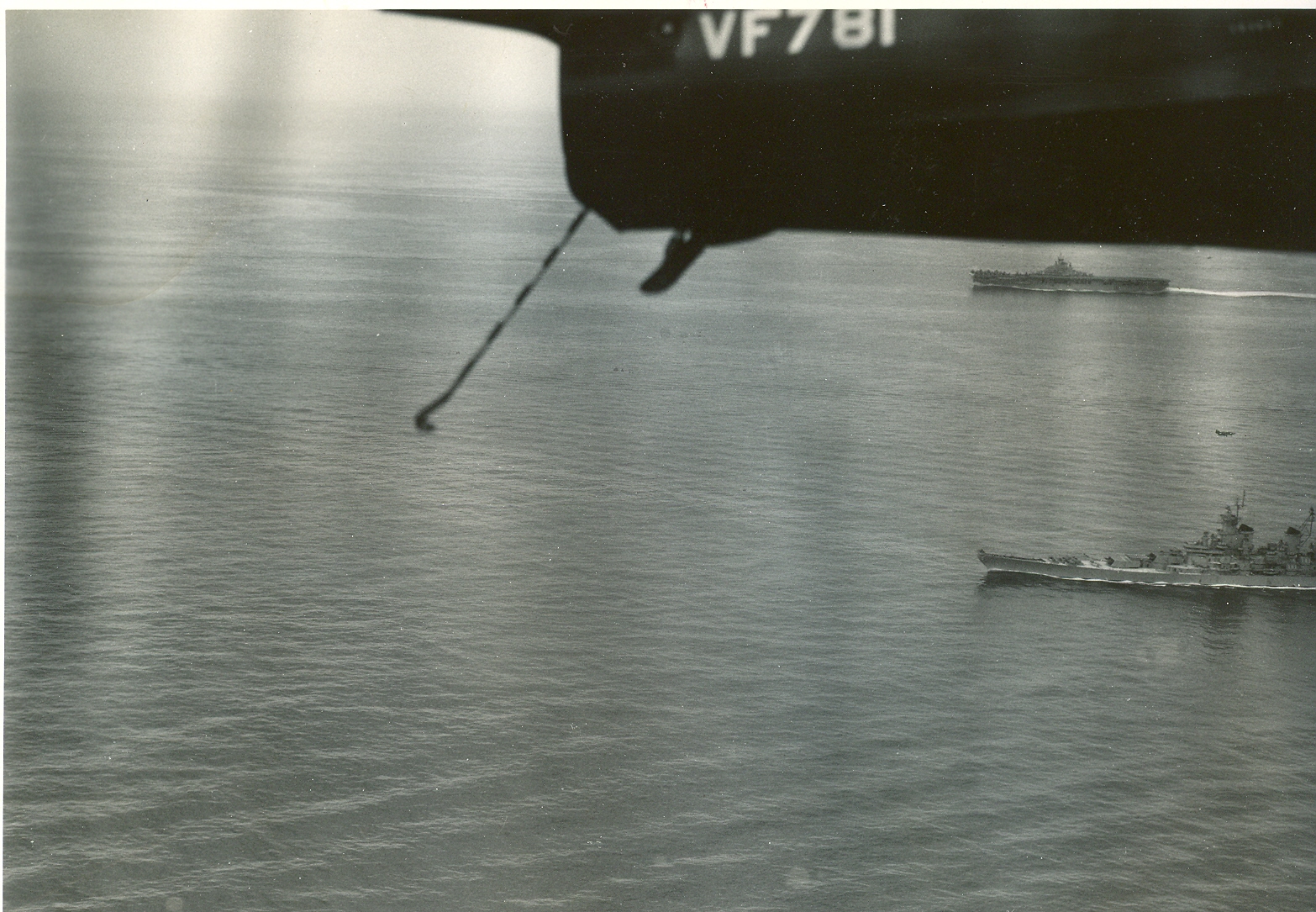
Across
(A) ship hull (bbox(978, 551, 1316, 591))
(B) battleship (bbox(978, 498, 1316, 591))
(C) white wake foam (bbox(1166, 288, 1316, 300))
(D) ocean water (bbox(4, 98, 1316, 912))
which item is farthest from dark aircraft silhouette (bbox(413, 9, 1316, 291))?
(C) white wake foam (bbox(1166, 288, 1316, 300))

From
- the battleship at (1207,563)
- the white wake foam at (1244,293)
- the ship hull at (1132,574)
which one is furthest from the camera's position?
the white wake foam at (1244,293)

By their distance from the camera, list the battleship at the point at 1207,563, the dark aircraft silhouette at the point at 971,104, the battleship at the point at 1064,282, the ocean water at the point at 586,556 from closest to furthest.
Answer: the dark aircraft silhouette at the point at 971,104 → the ocean water at the point at 586,556 → the battleship at the point at 1207,563 → the battleship at the point at 1064,282

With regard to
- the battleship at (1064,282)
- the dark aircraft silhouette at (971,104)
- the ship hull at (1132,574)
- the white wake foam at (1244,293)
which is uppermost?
the dark aircraft silhouette at (971,104)

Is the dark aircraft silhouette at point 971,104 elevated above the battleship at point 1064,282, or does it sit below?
above

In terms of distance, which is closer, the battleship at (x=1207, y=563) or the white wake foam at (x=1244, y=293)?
the battleship at (x=1207, y=563)

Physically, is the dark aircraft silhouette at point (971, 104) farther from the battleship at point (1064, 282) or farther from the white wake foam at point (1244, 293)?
the white wake foam at point (1244, 293)

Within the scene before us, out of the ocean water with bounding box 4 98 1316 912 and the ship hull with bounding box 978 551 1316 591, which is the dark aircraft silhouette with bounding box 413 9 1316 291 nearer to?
the ocean water with bounding box 4 98 1316 912

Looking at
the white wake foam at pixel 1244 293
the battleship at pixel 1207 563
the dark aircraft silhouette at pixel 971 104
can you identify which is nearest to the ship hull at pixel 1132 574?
the battleship at pixel 1207 563

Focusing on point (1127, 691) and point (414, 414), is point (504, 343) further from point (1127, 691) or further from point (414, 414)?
point (1127, 691)

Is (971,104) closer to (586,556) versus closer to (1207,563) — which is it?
(586,556)
